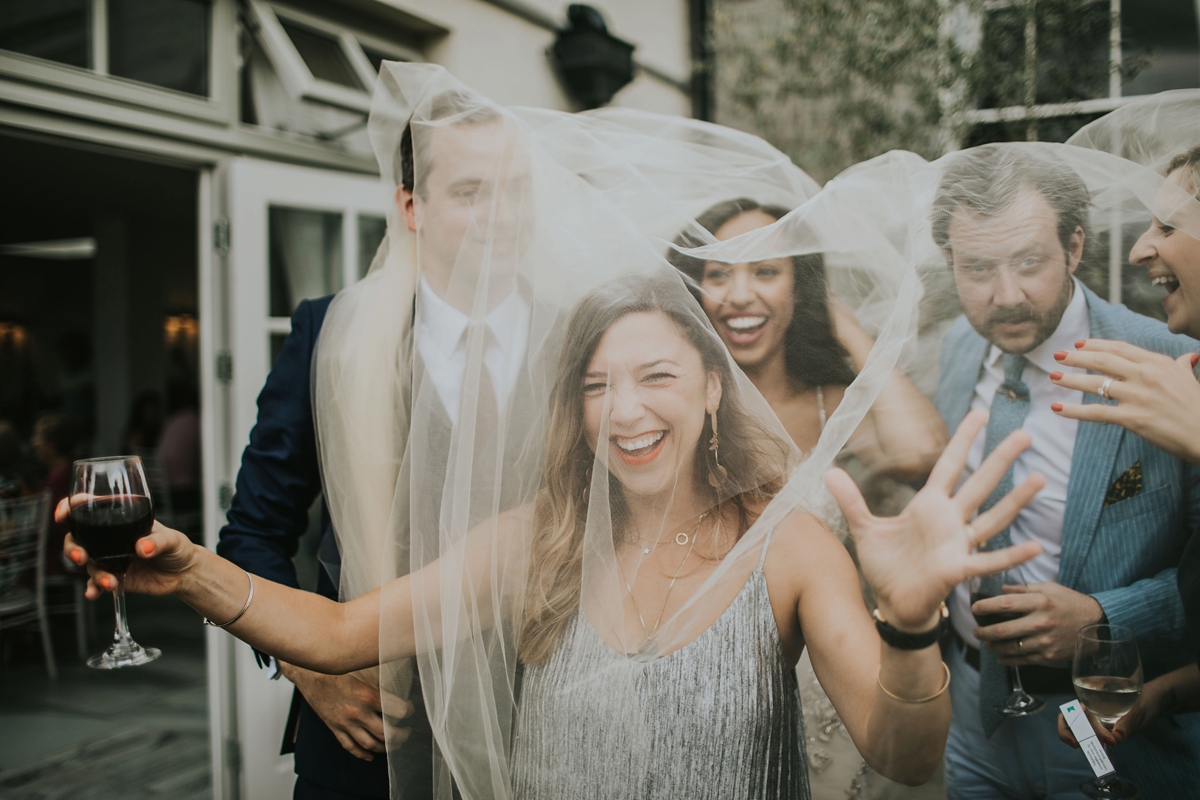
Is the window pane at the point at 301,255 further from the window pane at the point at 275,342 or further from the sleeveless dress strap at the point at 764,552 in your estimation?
the sleeveless dress strap at the point at 764,552

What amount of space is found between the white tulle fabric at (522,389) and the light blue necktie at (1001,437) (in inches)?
5.9

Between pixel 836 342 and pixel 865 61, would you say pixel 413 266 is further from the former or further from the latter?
pixel 865 61

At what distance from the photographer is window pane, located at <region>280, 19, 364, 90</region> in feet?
10.1

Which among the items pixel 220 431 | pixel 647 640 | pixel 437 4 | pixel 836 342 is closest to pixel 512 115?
pixel 836 342

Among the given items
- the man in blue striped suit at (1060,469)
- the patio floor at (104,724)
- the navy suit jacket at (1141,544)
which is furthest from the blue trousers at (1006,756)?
the patio floor at (104,724)

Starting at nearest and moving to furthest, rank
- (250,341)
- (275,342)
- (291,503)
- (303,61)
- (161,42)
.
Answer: (291,503), (161,42), (250,341), (275,342), (303,61)

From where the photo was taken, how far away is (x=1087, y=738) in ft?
3.90

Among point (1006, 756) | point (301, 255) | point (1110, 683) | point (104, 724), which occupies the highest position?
point (301, 255)

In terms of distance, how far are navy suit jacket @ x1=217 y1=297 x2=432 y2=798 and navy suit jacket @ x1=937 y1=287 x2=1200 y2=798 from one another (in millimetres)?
1399

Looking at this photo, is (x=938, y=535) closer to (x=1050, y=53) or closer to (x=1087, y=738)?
(x=1087, y=738)

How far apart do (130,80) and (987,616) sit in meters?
2.88

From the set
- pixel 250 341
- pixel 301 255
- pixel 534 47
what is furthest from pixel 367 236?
pixel 534 47

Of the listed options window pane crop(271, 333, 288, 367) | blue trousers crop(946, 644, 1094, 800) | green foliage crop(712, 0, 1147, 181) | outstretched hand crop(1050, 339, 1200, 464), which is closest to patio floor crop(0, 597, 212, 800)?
window pane crop(271, 333, 288, 367)

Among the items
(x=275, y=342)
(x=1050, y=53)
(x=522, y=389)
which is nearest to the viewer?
(x=522, y=389)
